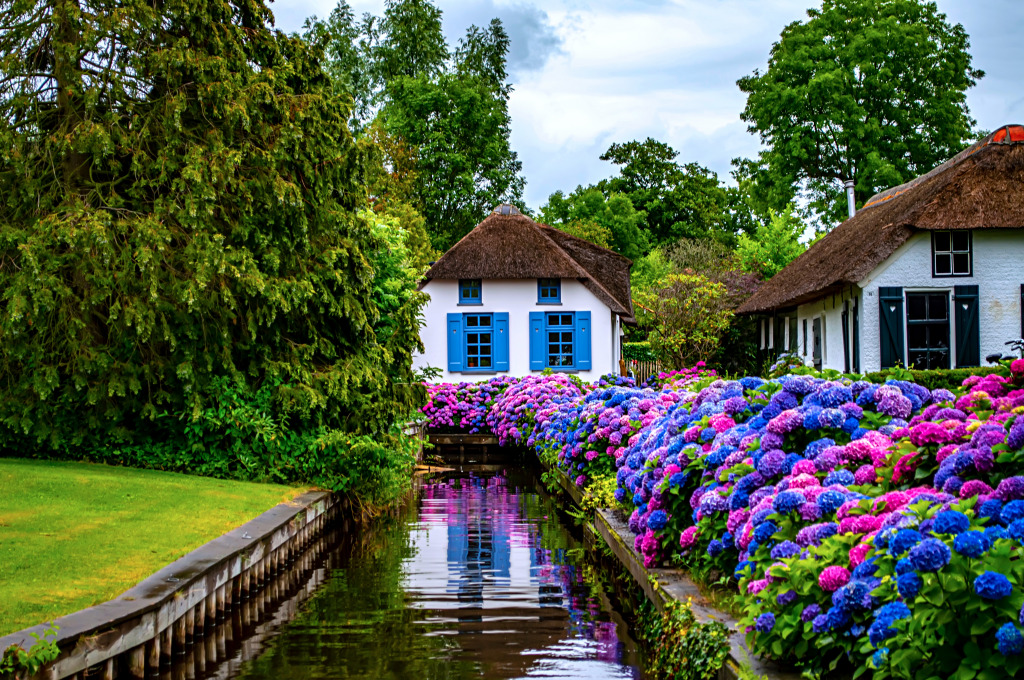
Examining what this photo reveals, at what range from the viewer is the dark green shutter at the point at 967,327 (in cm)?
2611

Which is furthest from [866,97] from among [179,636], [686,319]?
[179,636]

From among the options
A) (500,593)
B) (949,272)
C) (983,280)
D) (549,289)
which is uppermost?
(549,289)

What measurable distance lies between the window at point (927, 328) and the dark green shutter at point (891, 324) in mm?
323

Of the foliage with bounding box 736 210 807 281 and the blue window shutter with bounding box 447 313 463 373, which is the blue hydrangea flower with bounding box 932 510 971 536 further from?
the foliage with bounding box 736 210 807 281

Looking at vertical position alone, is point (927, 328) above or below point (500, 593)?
above

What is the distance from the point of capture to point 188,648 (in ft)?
26.1

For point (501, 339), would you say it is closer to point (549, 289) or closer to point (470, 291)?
point (470, 291)

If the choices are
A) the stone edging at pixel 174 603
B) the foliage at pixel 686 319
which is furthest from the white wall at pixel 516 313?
the stone edging at pixel 174 603

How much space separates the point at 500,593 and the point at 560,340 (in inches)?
953

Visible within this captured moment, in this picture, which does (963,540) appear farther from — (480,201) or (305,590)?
(480,201)

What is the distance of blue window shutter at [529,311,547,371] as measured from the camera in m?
34.2

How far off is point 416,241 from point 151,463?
28.4 metres

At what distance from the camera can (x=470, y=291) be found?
114 ft

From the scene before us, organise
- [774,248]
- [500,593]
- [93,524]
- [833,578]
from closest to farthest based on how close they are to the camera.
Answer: [833,578]
[93,524]
[500,593]
[774,248]
